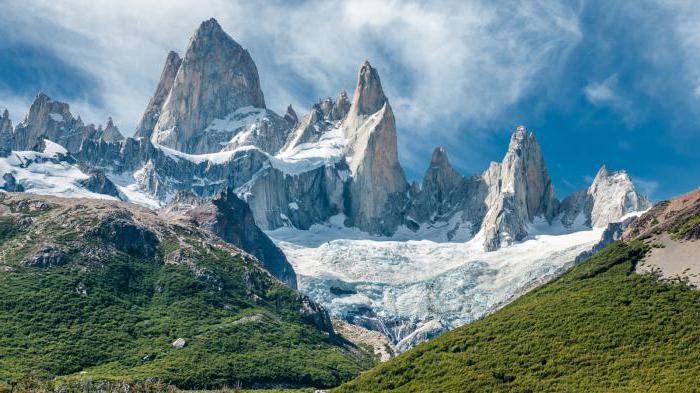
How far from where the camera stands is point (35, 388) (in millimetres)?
110688

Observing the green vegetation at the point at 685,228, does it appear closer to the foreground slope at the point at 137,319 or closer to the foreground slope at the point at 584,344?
the foreground slope at the point at 584,344

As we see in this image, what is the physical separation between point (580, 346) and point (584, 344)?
22.1 inches

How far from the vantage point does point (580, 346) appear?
288 ft

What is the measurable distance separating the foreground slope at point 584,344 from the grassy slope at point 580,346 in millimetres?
105

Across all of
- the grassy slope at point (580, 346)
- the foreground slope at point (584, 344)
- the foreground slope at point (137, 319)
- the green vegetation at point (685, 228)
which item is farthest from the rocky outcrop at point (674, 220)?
the foreground slope at point (137, 319)

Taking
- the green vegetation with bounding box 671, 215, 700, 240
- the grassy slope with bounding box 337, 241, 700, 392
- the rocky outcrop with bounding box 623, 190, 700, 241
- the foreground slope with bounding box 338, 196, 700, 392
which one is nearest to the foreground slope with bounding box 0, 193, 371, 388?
the grassy slope with bounding box 337, 241, 700, 392

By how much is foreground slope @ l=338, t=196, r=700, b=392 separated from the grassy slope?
11cm

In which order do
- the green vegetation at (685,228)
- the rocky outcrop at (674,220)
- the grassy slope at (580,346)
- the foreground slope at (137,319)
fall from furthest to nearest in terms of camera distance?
the foreground slope at (137,319), the rocky outcrop at (674,220), the green vegetation at (685,228), the grassy slope at (580,346)

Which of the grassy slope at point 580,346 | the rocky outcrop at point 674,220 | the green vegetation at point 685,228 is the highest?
the rocky outcrop at point 674,220

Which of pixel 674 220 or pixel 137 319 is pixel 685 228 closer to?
pixel 674 220

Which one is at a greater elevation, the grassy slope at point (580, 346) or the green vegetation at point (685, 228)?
the green vegetation at point (685, 228)

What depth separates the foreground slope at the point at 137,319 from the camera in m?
144

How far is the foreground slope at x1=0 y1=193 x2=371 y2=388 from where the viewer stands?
144 metres

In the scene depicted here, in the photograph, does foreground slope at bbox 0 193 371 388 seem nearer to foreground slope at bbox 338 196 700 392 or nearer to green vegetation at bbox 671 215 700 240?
foreground slope at bbox 338 196 700 392
